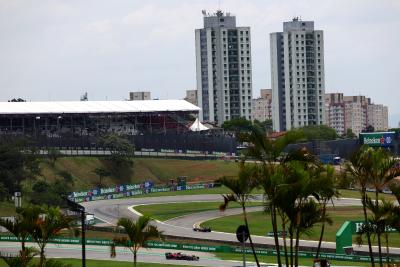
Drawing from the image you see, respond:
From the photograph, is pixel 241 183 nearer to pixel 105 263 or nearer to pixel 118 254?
pixel 105 263

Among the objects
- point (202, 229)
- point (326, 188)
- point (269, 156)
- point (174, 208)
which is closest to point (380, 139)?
point (174, 208)

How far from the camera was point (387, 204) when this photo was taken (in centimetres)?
2947

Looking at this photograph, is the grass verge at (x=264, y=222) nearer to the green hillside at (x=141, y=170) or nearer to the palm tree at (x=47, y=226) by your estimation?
the green hillside at (x=141, y=170)

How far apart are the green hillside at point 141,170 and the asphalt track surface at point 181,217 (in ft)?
45.6

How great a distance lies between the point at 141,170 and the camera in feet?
523

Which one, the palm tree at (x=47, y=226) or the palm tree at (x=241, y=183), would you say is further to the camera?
the palm tree at (x=47, y=226)

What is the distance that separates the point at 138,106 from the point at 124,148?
38.5 metres

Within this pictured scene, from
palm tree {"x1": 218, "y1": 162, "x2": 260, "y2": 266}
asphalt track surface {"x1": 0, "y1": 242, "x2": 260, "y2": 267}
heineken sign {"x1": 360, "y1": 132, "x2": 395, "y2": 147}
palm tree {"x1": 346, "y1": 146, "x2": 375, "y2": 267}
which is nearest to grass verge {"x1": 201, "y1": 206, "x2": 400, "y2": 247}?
asphalt track surface {"x1": 0, "y1": 242, "x2": 260, "y2": 267}

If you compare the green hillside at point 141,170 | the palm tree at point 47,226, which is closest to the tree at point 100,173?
the green hillside at point 141,170

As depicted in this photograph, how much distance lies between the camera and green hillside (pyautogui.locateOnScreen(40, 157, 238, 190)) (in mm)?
145875

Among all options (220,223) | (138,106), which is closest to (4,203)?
(220,223)

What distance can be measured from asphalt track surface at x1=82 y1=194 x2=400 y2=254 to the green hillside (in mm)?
13894

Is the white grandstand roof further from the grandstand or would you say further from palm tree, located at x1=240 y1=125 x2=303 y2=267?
palm tree, located at x1=240 y1=125 x2=303 y2=267

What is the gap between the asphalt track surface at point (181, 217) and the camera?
87.6m
